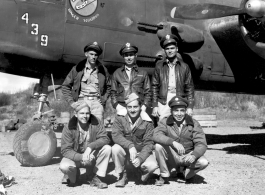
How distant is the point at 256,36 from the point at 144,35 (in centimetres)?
228

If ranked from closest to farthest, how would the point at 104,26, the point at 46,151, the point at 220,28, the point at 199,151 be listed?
the point at 199,151 → the point at 46,151 → the point at 104,26 → the point at 220,28

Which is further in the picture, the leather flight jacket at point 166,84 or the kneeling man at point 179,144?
the leather flight jacket at point 166,84

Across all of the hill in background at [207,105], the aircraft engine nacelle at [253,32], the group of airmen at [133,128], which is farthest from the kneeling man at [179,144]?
the hill in background at [207,105]

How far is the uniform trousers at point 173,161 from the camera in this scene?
4523 mm

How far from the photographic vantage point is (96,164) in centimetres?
450

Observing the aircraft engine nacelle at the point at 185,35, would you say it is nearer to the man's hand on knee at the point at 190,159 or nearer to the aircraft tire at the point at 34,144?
the aircraft tire at the point at 34,144

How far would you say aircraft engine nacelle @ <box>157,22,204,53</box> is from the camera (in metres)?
7.13

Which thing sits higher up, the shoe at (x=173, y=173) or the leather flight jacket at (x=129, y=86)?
the leather flight jacket at (x=129, y=86)

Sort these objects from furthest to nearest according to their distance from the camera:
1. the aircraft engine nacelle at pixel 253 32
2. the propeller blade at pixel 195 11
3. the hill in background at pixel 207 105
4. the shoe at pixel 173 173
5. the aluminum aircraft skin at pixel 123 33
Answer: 1. the hill in background at pixel 207 105
2. the propeller blade at pixel 195 11
3. the aircraft engine nacelle at pixel 253 32
4. the aluminum aircraft skin at pixel 123 33
5. the shoe at pixel 173 173

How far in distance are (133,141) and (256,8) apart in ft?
11.4

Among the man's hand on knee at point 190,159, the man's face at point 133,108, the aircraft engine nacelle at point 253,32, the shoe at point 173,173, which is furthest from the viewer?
the aircraft engine nacelle at point 253,32

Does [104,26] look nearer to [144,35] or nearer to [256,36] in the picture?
[144,35]

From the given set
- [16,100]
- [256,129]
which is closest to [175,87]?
[256,129]

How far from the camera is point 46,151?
225 inches
